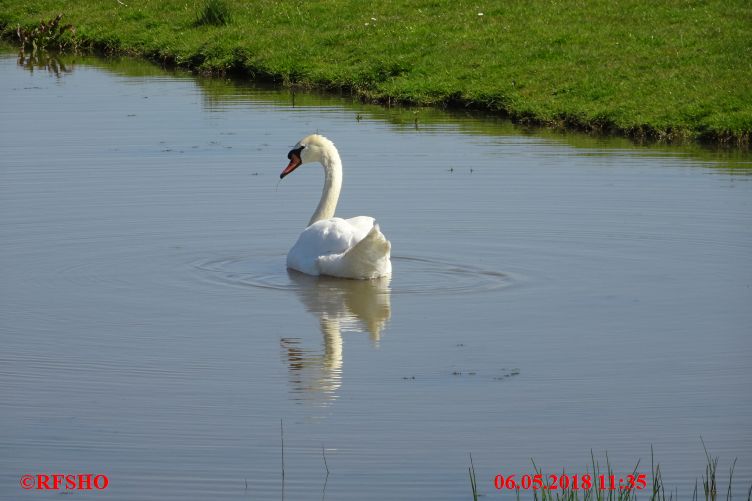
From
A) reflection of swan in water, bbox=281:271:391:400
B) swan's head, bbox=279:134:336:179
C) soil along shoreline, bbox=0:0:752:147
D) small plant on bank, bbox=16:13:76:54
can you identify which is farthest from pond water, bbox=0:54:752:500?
small plant on bank, bbox=16:13:76:54

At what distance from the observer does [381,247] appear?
36.0ft

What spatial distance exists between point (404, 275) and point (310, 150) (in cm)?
217

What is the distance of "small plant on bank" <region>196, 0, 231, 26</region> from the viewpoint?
1115 inches

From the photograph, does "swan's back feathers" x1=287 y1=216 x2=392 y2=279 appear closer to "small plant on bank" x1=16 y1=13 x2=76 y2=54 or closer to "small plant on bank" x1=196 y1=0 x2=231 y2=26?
"small plant on bank" x1=196 y1=0 x2=231 y2=26

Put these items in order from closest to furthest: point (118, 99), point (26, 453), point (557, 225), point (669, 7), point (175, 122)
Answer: point (26, 453), point (557, 225), point (175, 122), point (118, 99), point (669, 7)

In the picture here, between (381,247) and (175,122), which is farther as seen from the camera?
(175,122)

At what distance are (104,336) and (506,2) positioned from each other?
18.6m

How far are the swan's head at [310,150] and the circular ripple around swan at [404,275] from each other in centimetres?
133

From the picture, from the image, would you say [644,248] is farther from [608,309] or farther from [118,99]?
[118,99]

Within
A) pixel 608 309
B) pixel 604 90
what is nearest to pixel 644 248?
pixel 608 309

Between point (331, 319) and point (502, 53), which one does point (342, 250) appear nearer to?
point (331, 319)

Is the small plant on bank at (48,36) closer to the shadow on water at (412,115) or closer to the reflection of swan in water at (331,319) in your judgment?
the shadow on water at (412,115)
